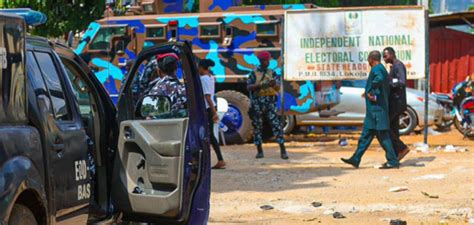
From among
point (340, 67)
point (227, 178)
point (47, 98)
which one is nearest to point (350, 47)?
point (340, 67)

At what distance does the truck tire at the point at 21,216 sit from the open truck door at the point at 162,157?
1.26 metres

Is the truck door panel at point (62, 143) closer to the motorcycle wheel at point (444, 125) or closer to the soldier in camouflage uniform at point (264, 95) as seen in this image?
the soldier in camouflage uniform at point (264, 95)

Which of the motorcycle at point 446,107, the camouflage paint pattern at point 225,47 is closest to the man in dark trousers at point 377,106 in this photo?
the camouflage paint pattern at point 225,47

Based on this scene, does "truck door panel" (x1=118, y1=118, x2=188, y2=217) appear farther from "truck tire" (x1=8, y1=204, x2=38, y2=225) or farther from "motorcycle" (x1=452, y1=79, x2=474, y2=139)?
"motorcycle" (x1=452, y1=79, x2=474, y2=139)

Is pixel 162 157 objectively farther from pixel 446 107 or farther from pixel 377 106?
pixel 446 107

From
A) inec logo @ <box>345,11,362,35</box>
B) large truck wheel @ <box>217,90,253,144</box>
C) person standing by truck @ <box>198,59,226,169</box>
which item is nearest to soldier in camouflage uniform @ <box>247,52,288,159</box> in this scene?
person standing by truck @ <box>198,59,226,169</box>

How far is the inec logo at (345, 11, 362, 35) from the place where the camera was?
53.8ft

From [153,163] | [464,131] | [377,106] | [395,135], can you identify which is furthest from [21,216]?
[464,131]

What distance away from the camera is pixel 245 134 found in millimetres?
18016

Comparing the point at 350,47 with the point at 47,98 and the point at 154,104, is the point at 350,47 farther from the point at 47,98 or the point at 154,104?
the point at 47,98

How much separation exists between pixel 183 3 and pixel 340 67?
4.98 m

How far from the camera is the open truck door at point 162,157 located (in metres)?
6.89

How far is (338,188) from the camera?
11938 millimetres

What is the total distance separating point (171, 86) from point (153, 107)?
1.89ft
